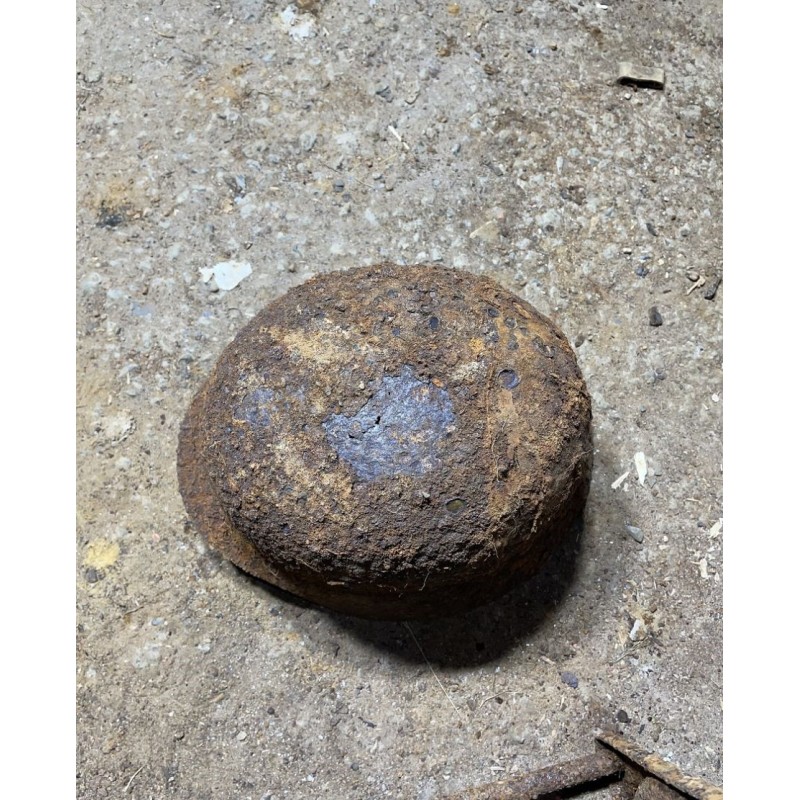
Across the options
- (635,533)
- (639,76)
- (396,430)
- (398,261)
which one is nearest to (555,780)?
(635,533)

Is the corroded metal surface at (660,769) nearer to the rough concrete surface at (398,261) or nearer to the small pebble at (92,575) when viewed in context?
the rough concrete surface at (398,261)

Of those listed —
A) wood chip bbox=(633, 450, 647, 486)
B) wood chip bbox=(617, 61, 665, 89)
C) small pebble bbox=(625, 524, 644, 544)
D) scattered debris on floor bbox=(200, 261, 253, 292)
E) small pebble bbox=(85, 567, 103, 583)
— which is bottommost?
small pebble bbox=(625, 524, 644, 544)

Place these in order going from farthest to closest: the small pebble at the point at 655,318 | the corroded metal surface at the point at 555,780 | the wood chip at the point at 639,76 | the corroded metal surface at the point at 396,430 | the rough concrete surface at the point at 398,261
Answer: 1. the wood chip at the point at 639,76
2. the small pebble at the point at 655,318
3. the rough concrete surface at the point at 398,261
4. the corroded metal surface at the point at 555,780
5. the corroded metal surface at the point at 396,430

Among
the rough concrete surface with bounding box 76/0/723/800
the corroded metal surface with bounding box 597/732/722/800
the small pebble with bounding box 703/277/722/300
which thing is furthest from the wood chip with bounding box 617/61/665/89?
the corroded metal surface with bounding box 597/732/722/800

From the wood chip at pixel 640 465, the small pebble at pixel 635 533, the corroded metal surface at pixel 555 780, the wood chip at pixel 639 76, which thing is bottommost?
the corroded metal surface at pixel 555 780

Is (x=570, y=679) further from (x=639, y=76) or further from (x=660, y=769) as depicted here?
(x=639, y=76)

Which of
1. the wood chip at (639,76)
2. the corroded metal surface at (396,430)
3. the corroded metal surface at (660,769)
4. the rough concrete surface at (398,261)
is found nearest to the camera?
the corroded metal surface at (396,430)

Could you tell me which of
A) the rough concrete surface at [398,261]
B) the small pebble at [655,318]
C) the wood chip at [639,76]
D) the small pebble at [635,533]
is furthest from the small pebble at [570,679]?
the wood chip at [639,76]

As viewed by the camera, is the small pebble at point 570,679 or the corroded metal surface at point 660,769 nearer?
the corroded metal surface at point 660,769

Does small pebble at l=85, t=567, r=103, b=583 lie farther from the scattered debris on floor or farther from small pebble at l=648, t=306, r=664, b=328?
small pebble at l=648, t=306, r=664, b=328
